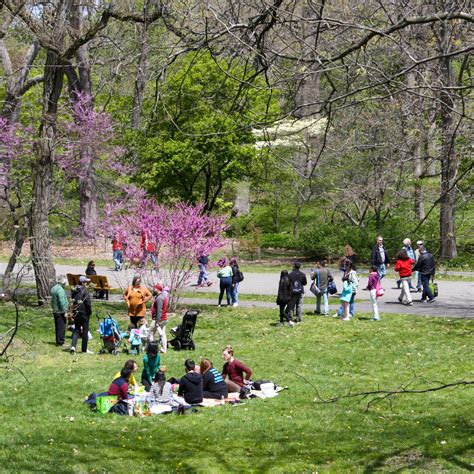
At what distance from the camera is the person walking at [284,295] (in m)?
19.5

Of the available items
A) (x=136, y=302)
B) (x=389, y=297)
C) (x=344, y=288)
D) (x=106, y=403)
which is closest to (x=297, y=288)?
(x=344, y=288)

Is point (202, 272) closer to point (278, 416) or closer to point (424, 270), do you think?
point (424, 270)

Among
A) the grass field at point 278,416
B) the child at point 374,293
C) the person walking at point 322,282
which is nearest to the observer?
the grass field at point 278,416

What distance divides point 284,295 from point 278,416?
709cm

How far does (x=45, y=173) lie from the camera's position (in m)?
21.5

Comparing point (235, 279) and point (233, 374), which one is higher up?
point (235, 279)

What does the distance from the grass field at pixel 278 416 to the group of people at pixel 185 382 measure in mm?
387

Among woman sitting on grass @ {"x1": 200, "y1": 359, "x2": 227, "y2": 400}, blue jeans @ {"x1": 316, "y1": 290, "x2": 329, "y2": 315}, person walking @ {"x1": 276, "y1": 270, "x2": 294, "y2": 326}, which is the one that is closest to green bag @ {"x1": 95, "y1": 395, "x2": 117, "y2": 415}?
woman sitting on grass @ {"x1": 200, "y1": 359, "x2": 227, "y2": 400}

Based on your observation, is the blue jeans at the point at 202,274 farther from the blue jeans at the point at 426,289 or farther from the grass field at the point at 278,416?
the grass field at the point at 278,416

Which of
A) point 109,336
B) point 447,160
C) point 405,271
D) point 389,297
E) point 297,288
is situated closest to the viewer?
point 447,160

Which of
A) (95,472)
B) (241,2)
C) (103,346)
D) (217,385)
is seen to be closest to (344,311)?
(103,346)

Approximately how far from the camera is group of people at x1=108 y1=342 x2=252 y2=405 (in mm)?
13086

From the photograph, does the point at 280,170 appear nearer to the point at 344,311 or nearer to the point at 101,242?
the point at 101,242

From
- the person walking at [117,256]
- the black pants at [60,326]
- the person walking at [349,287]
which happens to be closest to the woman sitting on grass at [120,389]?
the black pants at [60,326]
